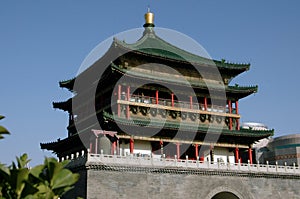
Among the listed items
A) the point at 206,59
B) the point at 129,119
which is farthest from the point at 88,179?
the point at 206,59

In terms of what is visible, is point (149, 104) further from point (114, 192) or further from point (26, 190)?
point (26, 190)

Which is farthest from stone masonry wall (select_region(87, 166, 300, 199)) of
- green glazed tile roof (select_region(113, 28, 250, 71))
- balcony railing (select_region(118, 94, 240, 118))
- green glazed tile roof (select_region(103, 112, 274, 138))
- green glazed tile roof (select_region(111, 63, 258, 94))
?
green glazed tile roof (select_region(113, 28, 250, 71))

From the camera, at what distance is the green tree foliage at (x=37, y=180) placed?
5.77 meters

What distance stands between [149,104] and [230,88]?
9.58 metres

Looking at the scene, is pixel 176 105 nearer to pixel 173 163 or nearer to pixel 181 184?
pixel 173 163

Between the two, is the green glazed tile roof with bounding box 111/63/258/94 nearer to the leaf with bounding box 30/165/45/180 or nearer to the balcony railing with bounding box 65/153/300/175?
the balcony railing with bounding box 65/153/300/175

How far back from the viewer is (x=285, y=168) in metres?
36.2

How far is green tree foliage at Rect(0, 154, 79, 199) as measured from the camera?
5.77 m

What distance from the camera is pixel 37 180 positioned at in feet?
20.1

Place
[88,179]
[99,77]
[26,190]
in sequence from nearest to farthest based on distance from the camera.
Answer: [26,190] → [88,179] → [99,77]

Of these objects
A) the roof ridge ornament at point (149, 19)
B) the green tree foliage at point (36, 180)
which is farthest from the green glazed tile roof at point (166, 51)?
the green tree foliage at point (36, 180)

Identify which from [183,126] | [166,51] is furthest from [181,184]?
[166,51]

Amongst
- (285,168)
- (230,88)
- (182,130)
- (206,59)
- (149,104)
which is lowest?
(285,168)

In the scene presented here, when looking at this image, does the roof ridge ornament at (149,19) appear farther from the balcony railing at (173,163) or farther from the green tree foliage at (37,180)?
the green tree foliage at (37,180)
